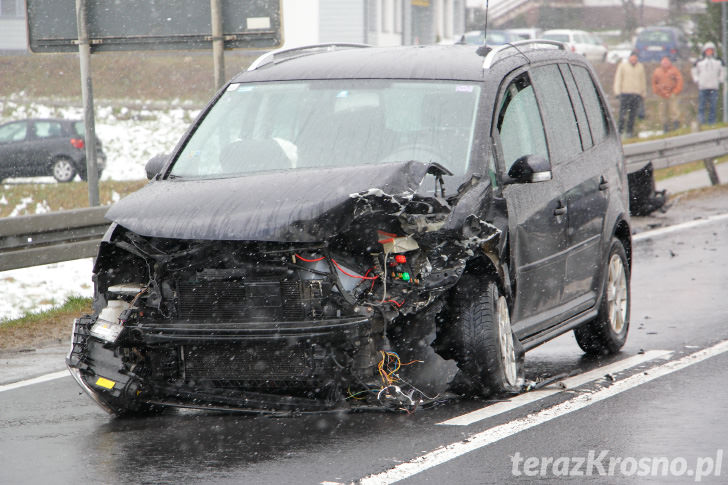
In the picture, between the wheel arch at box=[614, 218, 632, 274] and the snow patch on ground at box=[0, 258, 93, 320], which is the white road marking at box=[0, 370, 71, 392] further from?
the wheel arch at box=[614, 218, 632, 274]

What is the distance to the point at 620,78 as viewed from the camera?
88.9ft

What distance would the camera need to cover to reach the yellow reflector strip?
6.42 m

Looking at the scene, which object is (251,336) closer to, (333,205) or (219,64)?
(333,205)

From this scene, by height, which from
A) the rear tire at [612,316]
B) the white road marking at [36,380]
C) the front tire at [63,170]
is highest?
the rear tire at [612,316]

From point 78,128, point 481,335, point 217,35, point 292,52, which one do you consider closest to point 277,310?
point 481,335

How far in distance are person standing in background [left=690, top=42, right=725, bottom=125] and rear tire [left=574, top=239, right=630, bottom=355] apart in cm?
2052

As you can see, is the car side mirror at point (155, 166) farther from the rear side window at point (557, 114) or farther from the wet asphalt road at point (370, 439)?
the rear side window at point (557, 114)

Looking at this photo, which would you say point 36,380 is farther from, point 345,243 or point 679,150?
point 679,150

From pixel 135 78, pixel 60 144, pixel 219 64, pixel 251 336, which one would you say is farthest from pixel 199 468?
pixel 135 78

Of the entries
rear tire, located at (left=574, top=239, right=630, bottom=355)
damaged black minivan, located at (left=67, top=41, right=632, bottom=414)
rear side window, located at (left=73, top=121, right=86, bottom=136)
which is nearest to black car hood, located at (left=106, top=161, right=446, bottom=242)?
damaged black minivan, located at (left=67, top=41, right=632, bottom=414)

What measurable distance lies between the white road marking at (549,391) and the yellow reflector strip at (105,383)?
166cm

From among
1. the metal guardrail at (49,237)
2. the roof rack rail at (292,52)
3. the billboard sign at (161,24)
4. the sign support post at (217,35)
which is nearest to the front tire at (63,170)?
the billboard sign at (161,24)

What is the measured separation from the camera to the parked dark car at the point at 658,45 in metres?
49.4

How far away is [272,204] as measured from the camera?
238 inches
